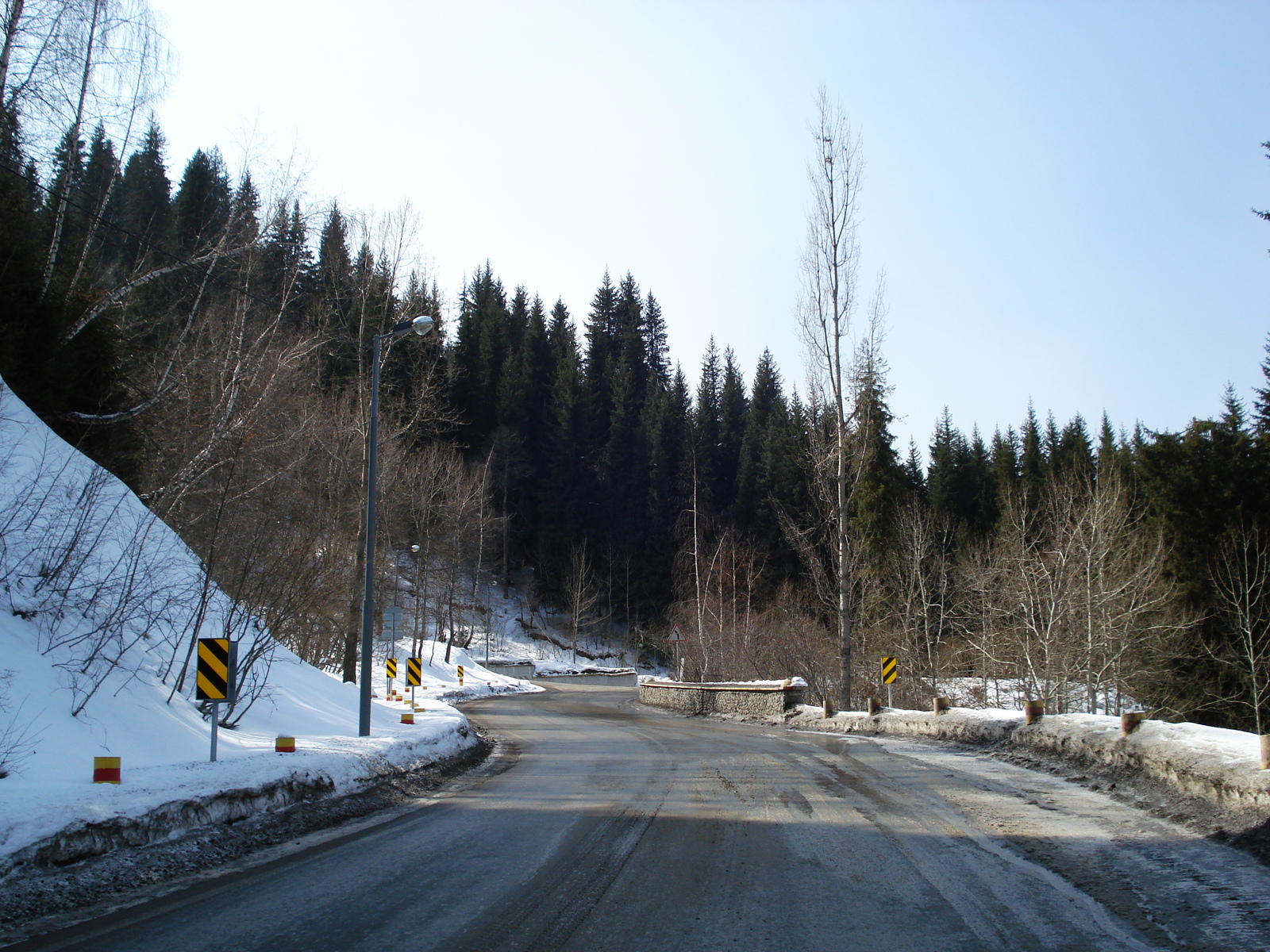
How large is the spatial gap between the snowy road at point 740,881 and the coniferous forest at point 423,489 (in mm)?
7272

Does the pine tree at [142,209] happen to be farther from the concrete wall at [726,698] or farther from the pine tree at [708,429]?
the pine tree at [708,429]

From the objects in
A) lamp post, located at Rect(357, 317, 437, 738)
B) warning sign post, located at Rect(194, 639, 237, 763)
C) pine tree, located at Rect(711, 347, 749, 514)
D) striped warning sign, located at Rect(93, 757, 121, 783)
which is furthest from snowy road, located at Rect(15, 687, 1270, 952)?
pine tree, located at Rect(711, 347, 749, 514)

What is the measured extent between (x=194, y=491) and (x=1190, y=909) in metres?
18.9

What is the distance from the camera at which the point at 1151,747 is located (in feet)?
32.0

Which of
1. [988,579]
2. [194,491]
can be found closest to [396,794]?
[194,491]

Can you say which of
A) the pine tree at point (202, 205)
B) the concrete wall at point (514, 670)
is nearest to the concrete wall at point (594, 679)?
the concrete wall at point (514, 670)

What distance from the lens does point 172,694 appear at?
1137 centimetres

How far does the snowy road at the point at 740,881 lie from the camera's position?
4836 mm

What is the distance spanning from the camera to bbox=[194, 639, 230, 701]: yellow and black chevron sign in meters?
9.23

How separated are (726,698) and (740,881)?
22931mm

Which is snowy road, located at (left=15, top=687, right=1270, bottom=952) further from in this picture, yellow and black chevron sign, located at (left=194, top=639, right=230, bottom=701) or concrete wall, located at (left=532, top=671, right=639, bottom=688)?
concrete wall, located at (left=532, top=671, right=639, bottom=688)

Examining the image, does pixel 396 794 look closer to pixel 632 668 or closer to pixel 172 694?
pixel 172 694

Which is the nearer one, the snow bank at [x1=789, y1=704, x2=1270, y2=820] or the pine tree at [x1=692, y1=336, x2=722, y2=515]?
the snow bank at [x1=789, y1=704, x2=1270, y2=820]

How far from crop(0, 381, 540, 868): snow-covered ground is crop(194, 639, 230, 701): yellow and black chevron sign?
0.78 m
